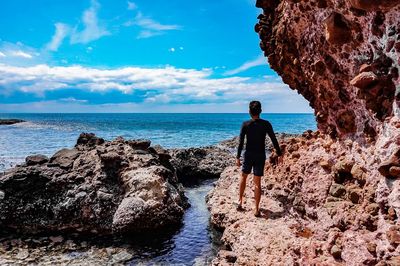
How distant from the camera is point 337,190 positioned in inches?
278

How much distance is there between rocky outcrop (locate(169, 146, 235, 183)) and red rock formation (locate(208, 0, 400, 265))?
9.78 meters

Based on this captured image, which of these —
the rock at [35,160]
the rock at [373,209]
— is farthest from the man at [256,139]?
the rock at [35,160]

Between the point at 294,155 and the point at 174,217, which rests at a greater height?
the point at 294,155

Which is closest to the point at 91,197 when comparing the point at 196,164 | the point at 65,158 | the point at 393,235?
the point at 65,158

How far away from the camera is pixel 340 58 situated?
6.90 metres

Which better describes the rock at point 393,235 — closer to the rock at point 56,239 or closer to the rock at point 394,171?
the rock at point 394,171

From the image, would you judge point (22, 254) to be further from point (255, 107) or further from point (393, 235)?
point (393, 235)

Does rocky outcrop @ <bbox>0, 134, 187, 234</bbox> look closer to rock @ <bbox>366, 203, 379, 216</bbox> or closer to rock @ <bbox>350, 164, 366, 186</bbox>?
rock @ <bbox>350, 164, 366, 186</bbox>

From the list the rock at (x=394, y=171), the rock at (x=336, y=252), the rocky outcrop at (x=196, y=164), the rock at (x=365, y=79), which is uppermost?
the rock at (x=365, y=79)

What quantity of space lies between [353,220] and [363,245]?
0.71 m

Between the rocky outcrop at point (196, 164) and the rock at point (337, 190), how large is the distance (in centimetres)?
1253

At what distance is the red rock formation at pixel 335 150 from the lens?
17.7 feet

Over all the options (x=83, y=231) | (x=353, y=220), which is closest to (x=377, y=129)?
(x=353, y=220)

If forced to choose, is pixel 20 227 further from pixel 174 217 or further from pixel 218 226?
pixel 218 226
